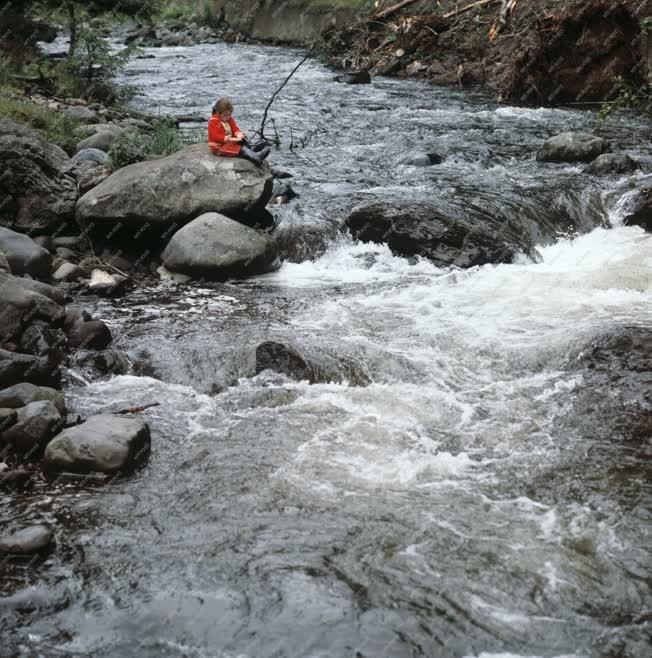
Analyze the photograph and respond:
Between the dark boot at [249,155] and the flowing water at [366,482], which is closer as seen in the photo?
A: the flowing water at [366,482]

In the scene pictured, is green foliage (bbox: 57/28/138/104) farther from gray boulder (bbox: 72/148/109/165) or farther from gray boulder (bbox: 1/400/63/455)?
Result: gray boulder (bbox: 1/400/63/455)

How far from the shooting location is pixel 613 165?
41.0 feet

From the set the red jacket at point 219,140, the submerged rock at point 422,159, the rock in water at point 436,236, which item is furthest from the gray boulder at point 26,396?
the submerged rock at point 422,159

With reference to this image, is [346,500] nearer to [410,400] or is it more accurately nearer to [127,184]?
[410,400]

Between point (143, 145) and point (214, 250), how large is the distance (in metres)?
3.24

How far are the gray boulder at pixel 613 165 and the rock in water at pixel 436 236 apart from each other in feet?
9.46

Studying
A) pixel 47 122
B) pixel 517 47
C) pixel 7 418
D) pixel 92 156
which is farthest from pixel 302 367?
pixel 517 47

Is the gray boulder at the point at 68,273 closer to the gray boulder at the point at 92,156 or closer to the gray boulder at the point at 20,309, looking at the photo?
the gray boulder at the point at 20,309

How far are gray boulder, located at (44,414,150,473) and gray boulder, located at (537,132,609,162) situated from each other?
32.6 ft

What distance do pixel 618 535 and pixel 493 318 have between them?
3777 millimetres

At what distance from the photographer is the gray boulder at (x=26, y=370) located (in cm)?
650

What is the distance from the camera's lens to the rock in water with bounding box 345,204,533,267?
10.1m

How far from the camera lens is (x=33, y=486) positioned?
5.49 meters

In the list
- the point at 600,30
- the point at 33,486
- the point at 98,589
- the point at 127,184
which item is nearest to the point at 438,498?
the point at 98,589
